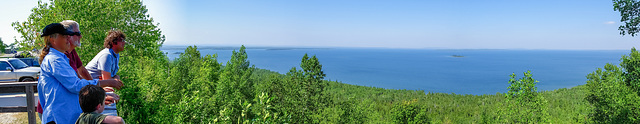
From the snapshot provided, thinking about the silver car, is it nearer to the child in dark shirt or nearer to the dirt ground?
the dirt ground

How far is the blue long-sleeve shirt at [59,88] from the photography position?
349 cm

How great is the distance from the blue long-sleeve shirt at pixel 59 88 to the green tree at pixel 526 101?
63.9 ft

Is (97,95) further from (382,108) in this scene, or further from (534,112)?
(382,108)

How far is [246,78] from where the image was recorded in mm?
44375

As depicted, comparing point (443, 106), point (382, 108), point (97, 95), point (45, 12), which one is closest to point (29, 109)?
point (97, 95)

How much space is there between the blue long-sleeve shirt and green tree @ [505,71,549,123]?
19.5 metres

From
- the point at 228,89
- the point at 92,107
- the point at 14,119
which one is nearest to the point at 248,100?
the point at 228,89

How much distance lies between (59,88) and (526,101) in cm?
2157

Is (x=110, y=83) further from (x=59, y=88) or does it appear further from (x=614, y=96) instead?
(x=614, y=96)

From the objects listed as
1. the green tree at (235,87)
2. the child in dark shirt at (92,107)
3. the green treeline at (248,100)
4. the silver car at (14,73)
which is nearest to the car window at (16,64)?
the silver car at (14,73)

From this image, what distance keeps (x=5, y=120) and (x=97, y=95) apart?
24.2 feet

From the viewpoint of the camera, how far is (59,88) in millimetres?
3566

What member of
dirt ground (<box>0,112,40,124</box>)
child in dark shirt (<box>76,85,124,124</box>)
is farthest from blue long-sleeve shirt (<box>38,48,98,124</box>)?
dirt ground (<box>0,112,40,124</box>)

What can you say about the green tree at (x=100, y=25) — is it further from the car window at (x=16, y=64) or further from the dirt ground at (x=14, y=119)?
the dirt ground at (x=14, y=119)
